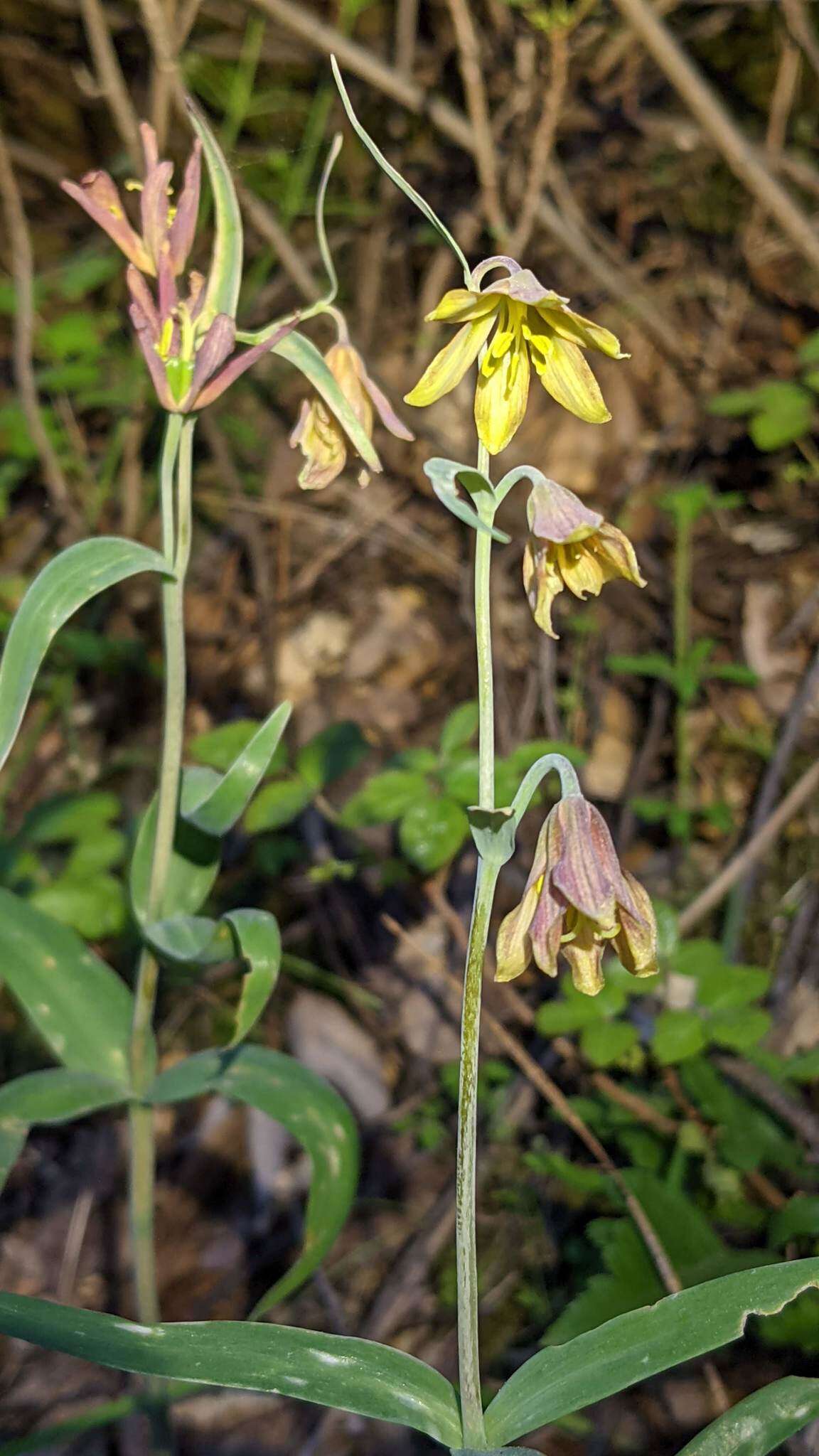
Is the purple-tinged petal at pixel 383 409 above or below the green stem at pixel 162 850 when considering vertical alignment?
above

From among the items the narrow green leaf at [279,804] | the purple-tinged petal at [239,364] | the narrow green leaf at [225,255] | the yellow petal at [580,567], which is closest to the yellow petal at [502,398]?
the yellow petal at [580,567]

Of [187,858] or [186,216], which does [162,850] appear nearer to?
[187,858]

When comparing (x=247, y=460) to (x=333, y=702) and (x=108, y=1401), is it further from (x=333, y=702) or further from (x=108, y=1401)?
(x=108, y=1401)

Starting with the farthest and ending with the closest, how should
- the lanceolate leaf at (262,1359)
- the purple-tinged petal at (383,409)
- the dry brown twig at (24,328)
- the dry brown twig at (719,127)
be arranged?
1. the dry brown twig at (24,328)
2. the dry brown twig at (719,127)
3. the purple-tinged petal at (383,409)
4. the lanceolate leaf at (262,1359)

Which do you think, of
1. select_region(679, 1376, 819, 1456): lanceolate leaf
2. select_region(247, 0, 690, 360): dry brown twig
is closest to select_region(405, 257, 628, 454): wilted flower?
select_region(679, 1376, 819, 1456): lanceolate leaf

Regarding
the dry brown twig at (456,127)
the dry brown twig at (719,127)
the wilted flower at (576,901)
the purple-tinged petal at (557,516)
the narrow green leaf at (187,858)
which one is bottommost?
the wilted flower at (576,901)

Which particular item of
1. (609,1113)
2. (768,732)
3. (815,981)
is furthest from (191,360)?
Result: (768,732)

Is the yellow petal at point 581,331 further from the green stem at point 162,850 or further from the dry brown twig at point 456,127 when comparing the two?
the dry brown twig at point 456,127

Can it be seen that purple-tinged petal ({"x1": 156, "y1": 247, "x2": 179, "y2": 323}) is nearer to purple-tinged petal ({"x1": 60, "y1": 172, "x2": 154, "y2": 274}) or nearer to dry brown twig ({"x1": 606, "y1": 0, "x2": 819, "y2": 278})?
purple-tinged petal ({"x1": 60, "y1": 172, "x2": 154, "y2": 274})
